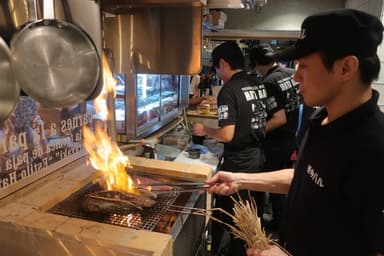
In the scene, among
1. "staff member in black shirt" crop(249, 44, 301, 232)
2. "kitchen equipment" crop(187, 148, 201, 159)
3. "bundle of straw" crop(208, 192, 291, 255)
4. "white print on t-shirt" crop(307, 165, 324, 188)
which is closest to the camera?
"white print on t-shirt" crop(307, 165, 324, 188)

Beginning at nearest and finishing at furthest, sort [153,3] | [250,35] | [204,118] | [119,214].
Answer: [119,214] → [153,3] → [204,118] → [250,35]

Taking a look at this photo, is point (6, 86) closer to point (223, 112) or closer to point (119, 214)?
point (119, 214)

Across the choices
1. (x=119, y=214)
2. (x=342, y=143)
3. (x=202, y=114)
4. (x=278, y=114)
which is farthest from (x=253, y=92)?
(x=119, y=214)

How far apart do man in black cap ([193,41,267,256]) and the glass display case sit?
60 cm

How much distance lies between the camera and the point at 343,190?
1052mm

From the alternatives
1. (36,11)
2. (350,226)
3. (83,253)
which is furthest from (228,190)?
(36,11)

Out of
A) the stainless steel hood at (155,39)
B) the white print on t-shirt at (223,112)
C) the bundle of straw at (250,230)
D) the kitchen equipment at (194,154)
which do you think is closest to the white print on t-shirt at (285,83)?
the white print on t-shirt at (223,112)

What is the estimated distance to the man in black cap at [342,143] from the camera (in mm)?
975

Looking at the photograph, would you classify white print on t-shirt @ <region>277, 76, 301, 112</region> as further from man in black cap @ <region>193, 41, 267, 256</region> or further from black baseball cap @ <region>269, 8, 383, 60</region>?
black baseball cap @ <region>269, 8, 383, 60</region>

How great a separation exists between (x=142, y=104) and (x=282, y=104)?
4.95ft

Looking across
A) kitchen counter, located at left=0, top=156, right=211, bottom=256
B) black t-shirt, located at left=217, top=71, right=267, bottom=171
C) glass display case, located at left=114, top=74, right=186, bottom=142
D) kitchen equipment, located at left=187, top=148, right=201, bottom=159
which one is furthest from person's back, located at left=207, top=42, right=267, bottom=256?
kitchen counter, located at left=0, top=156, right=211, bottom=256

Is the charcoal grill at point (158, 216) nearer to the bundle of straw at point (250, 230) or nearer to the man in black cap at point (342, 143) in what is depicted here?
the bundle of straw at point (250, 230)

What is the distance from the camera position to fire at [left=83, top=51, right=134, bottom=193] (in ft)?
5.12

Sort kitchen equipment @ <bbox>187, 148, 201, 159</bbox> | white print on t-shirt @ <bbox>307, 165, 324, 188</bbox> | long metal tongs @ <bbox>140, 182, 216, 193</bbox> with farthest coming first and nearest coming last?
kitchen equipment @ <bbox>187, 148, 201, 159</bbox> < long metal tongs @ <bbox>140, 182, 216, 193</bbox> < white print on t-shirt @ <bbox>307, 165, 324, 188</bbox>
